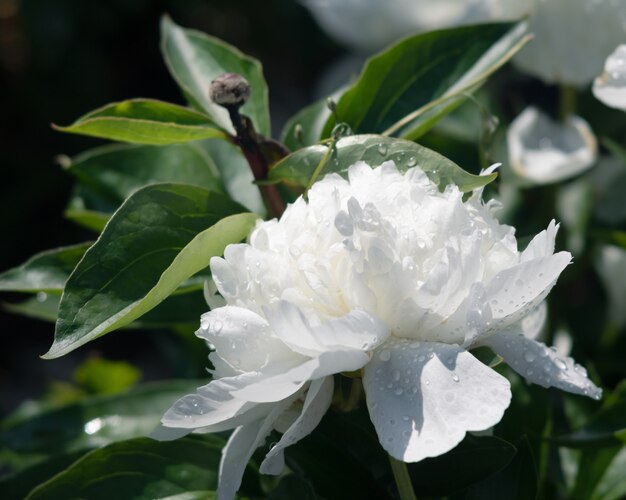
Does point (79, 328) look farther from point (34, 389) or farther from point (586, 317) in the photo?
point (34, 389)

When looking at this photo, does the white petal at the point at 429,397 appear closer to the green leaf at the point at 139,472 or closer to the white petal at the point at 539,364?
the white petal at the point at 539,364

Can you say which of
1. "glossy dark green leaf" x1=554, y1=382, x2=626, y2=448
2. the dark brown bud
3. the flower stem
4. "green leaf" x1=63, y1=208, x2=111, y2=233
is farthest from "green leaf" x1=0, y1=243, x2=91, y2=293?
"glossy dark green leaf" x1=554, y1=382, x2=626, y2=448

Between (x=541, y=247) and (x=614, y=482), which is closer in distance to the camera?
(x=541, y=247)

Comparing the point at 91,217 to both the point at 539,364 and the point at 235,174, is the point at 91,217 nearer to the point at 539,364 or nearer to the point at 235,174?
the point at 235,174

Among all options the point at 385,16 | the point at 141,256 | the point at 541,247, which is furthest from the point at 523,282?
the point at 385,16

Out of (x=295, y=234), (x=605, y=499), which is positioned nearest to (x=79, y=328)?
(x=295, y=234)

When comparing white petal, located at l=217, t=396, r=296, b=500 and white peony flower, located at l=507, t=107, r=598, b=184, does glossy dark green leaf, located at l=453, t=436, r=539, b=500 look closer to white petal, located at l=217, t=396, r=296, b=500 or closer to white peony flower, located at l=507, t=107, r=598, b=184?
white petal, located at l=217, t=396, r=296, b=500
